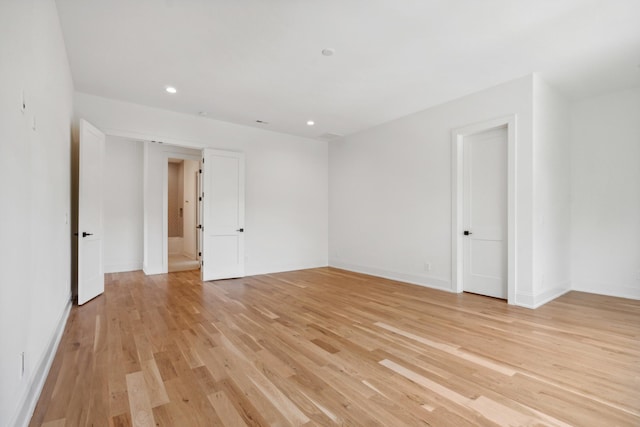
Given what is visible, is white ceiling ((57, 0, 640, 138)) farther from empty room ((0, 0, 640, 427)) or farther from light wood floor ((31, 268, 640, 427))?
light wood floor ((31, 268, 640, 427))

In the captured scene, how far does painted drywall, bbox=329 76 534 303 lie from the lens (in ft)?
12.5

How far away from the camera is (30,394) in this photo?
1.77 meters

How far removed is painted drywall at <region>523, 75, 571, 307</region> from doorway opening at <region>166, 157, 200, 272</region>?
6.31 metres

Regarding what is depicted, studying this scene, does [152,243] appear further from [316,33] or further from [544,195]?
[544,195]

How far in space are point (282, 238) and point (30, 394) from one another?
15.5 feet

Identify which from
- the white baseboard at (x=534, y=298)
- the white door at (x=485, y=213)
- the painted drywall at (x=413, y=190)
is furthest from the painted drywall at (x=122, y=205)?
the white baseboard at (x=534, y=298)

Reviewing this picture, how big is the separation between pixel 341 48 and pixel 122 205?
5605mm

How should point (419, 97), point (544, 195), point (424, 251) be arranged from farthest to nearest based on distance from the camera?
point (424, 251) → point (419, 97) → point (544, 195)

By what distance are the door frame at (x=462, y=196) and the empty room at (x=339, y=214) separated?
3 centimetres

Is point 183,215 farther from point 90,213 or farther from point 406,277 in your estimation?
point 406,277

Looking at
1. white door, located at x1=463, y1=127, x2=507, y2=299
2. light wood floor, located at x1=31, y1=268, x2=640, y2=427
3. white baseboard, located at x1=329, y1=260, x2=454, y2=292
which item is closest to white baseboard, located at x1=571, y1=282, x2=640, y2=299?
light wood floor, located at x1=31, y1=268, x2=640, y2=427

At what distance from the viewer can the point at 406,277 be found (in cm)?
523

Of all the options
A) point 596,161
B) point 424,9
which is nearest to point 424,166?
point 596,161

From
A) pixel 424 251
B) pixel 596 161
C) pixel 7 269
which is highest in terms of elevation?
pixel 596 161
